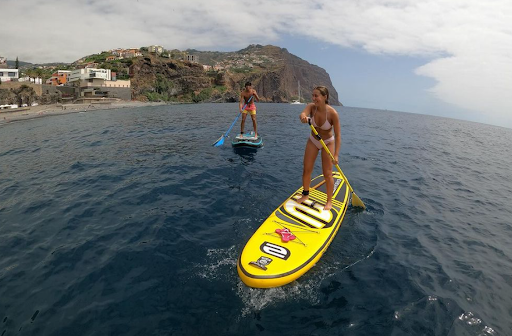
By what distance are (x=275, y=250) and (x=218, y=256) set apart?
183 centimetres

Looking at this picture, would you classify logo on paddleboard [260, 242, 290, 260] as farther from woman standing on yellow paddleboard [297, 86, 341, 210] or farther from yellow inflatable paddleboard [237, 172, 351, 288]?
woman standing on yellow paddleboard [297, 86, 341, 210]

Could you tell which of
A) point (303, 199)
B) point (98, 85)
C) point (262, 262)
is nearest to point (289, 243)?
point (262, 262)

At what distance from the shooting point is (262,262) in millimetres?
6551

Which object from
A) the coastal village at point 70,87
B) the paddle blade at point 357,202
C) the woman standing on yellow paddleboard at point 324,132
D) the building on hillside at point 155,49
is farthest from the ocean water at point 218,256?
the building on hillside at point 155,49

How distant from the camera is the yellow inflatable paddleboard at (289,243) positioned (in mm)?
6328

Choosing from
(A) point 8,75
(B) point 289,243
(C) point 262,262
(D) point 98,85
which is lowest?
(C) point 262,262

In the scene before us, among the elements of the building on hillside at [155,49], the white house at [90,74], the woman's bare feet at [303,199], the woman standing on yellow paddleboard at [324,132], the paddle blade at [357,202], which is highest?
the building on hillside at [155,49]

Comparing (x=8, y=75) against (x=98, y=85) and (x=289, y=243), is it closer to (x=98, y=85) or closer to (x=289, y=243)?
(x=98, y=85)

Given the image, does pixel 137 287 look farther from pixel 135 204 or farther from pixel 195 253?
pixel 135 204

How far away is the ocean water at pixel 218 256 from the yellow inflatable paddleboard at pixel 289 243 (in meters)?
Result: 0.53

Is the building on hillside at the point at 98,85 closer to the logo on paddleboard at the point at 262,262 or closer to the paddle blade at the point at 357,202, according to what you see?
the paddle blade at the point at 357,202

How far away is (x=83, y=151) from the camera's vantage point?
63.5 feet

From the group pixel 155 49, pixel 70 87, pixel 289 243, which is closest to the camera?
pixel 289 243

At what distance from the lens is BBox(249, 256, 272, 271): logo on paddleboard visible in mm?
6402
